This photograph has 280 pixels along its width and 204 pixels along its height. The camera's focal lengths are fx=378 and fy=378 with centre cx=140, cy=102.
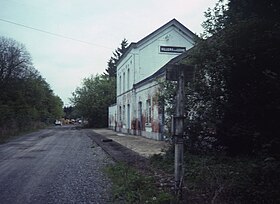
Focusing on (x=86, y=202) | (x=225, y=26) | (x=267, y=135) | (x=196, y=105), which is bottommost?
(x=86, y=202)

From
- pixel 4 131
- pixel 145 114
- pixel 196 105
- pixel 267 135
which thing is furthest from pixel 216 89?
pixel 4 131

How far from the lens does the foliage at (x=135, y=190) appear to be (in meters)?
7.02

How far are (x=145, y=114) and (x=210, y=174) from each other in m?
22.8

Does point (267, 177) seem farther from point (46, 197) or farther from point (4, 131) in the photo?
point (4, 131)

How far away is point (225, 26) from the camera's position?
420 inches

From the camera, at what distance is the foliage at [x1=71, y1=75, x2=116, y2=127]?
2552 inches

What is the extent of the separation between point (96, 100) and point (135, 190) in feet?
189

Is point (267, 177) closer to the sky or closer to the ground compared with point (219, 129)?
closer to the ground

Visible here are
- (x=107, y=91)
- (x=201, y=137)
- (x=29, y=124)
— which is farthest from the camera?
A: (x=107, y=91)

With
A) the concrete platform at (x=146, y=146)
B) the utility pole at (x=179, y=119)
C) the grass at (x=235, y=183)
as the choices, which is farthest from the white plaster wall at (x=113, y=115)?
the utility pole at (x=179, y=119)

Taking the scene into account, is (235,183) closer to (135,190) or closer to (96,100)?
(135,190)

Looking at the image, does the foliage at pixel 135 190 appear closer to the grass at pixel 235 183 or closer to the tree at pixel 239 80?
the grass at pixel 235 183

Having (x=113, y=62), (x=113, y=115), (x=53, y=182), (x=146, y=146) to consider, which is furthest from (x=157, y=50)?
(x=113, y=62)

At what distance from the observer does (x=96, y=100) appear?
65125mm
